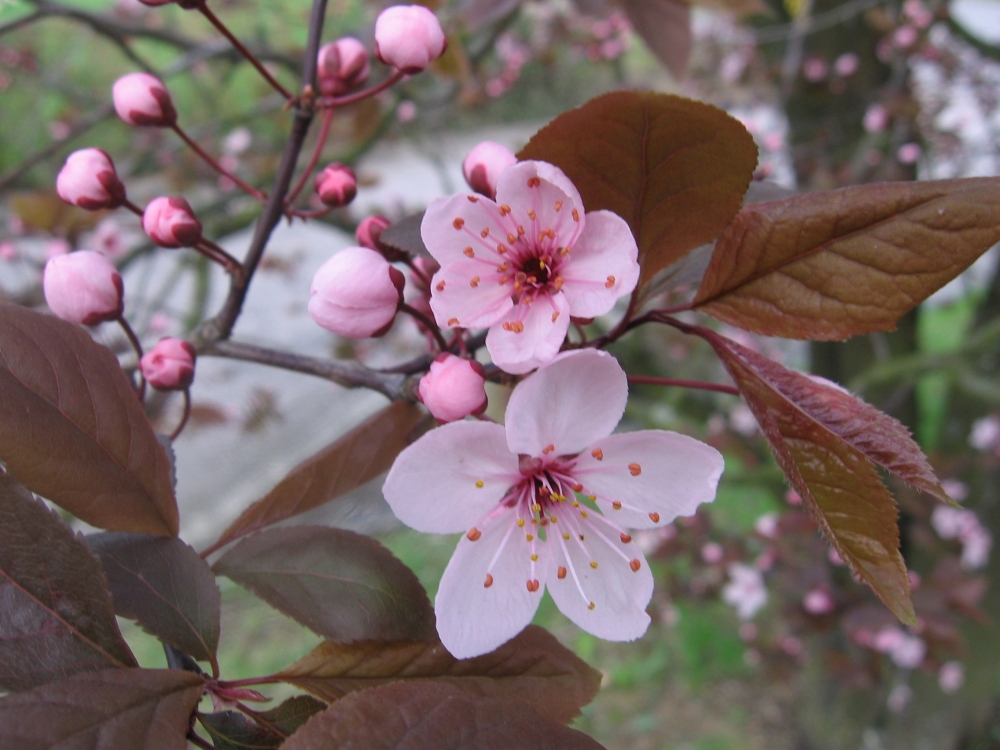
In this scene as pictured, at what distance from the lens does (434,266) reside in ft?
2.29

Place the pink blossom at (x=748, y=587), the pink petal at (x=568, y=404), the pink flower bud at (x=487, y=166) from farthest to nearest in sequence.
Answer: the pink blossom at (x=748, y=587) → the pink flower bud at (x=487, y=166) → the pink petal at (x=568, y=404)

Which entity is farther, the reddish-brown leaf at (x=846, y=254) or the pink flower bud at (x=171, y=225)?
the pink flower bud at (x=171, y=225)

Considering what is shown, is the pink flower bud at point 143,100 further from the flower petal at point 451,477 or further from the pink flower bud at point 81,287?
the flower petal at point 451,477

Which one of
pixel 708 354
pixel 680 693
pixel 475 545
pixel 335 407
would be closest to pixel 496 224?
pixel 475 545

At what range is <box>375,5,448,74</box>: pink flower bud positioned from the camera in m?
0.67

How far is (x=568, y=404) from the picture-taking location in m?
0.53

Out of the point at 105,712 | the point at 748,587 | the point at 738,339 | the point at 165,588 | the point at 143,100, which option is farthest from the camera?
the point at 738,339

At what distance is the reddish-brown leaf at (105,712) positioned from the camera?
0.40m

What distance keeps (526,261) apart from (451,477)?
21 centimetres

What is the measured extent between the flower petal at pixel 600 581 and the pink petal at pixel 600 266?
20cm

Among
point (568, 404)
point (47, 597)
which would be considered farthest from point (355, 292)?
point (47, 597)

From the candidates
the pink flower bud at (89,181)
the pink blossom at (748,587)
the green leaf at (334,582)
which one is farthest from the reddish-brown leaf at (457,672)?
the pink blossom at (748,587)

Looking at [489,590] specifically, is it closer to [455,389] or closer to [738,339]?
[455,389]

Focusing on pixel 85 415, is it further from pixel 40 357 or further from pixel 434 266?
pixel 434 266
